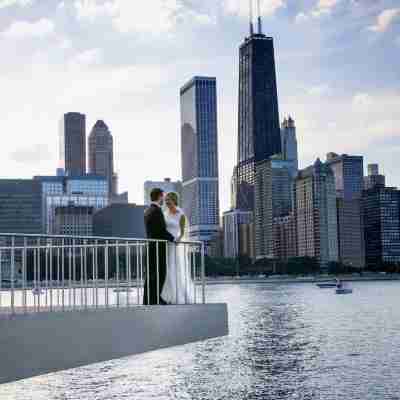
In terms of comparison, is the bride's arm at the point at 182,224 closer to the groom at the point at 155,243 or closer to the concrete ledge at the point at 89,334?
the groom at the point at 155,243

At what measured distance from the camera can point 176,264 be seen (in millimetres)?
14008

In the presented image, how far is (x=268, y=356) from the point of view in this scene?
20406 mm

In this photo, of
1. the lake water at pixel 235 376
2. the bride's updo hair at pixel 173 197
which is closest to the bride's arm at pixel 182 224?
the bride's updo hair at pixel 173 197

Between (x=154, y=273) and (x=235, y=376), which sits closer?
(x=154, y=273)

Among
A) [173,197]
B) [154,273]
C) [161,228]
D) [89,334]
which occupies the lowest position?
[89,334]

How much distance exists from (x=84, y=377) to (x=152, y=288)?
2.03 metres

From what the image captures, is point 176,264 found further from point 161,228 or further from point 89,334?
point 89,334

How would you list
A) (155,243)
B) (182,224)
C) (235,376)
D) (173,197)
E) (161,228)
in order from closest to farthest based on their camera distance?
(155,243), (161,228), (182,224), (173,197), (235,376)

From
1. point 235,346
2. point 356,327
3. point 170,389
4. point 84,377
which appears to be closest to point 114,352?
point 170,389

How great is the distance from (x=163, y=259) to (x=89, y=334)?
341 centimetres

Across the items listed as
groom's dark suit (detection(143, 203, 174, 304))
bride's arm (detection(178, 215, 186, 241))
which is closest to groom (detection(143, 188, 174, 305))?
groom's dark suit (detection(143, 203, 174, 304))

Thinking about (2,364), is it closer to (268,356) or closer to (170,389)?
(170,389)

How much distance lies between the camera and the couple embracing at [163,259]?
13750 millimetres

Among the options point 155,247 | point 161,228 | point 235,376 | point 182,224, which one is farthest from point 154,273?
point 235,376
